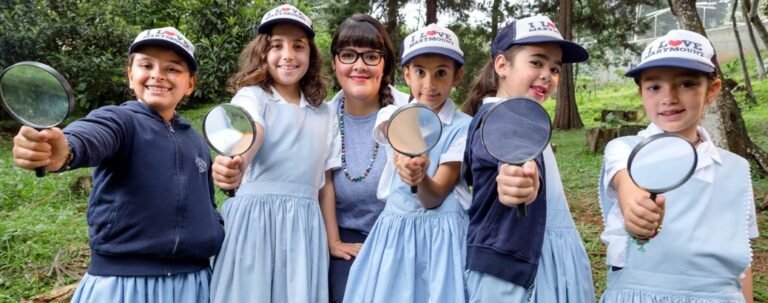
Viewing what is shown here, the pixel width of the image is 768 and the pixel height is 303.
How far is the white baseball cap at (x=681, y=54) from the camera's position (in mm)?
2092

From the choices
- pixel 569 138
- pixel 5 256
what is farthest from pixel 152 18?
pixel 569 138

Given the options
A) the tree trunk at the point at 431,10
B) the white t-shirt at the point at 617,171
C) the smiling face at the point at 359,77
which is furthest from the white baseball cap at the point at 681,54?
the tree trunk at the point at 431,10

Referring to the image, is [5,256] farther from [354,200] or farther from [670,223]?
[670,223]

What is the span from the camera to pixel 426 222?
250 cm

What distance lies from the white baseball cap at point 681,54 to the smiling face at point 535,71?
330 millimetres

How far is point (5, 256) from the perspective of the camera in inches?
197

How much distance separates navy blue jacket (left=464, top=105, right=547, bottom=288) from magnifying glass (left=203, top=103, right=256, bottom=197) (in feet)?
2.94

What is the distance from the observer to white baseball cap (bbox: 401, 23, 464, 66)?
8.43 ft

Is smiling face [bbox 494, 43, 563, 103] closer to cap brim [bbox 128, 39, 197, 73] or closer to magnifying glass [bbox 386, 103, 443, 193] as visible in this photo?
magnifying glass [bbox 386, 103, 443, 193]

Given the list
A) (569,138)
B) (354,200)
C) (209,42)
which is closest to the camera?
(354,200)

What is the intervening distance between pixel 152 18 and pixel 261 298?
10.4 metres

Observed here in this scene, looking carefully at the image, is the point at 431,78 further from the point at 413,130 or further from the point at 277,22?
the point at 277,22

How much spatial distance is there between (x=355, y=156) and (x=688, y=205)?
1.49 meters

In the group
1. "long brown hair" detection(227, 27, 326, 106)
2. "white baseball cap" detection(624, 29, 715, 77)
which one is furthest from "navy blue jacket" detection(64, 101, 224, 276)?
"white baseball cap" detection(624, 29, 715, 77)
